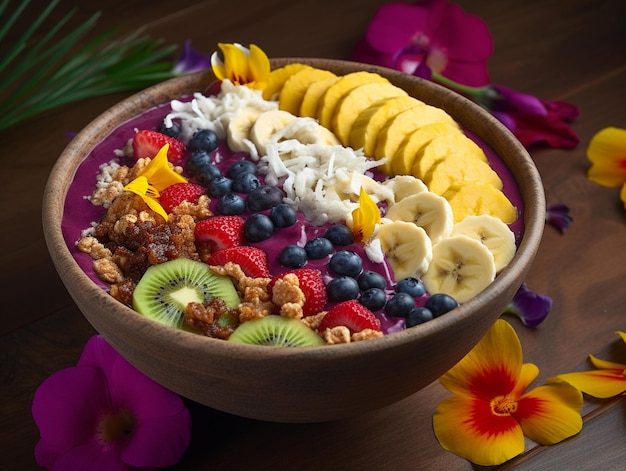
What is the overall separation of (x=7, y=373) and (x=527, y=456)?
80 cm

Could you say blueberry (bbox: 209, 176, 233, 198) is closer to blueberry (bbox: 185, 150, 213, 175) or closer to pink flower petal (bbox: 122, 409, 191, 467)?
blueberry (bbox: 185, 150, 213, 175)

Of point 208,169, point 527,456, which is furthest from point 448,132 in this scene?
point 527,456

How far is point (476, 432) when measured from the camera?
1.22 meters

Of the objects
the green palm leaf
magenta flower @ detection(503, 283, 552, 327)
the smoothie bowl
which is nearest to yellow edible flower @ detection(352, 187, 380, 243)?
the smoothie bowl

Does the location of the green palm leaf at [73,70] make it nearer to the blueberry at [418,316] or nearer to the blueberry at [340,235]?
the blueberry at [340,235]

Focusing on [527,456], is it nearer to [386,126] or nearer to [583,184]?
[386,126]

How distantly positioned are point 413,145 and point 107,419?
2.04 feet

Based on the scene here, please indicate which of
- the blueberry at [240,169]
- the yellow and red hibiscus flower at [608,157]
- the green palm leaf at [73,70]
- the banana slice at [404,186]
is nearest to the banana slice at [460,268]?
the banana slice at [404,186]

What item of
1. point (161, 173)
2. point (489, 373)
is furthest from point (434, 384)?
point (161, 173)

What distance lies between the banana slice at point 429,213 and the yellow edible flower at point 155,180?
1.12 ft

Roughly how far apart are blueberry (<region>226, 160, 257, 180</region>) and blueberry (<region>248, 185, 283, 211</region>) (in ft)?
0.20

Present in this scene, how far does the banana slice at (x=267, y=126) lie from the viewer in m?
1.38

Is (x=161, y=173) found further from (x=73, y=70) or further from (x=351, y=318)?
(x=73, y=70)

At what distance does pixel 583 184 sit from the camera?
5.44 feet
